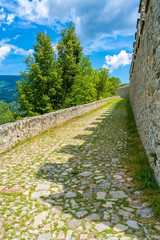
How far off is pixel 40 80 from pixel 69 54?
17.1 ft

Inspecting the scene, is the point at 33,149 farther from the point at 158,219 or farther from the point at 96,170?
the point at 158,219

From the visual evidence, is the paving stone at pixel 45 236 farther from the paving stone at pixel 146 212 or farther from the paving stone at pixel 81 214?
the paving stone at pixel 146 212

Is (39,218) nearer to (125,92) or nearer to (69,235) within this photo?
(69,235)

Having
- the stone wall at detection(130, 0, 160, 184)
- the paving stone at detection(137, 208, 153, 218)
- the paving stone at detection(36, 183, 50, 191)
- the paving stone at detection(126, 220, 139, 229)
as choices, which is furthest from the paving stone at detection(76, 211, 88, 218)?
the stone wall at detection(130, 0, 160, 184)

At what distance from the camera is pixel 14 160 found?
472 centimetres

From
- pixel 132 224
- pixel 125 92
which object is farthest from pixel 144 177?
pixel 125 92

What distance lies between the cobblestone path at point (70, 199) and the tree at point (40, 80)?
15034 mm

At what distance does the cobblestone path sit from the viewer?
202 cm

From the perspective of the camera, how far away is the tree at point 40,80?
1909 cm

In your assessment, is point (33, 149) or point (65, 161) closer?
point (65, 161)

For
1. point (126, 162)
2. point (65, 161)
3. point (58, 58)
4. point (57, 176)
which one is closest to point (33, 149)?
point (65, 161)

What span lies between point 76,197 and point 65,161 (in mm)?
1833

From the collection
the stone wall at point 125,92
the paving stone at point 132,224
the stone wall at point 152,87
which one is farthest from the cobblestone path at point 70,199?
the stone wall at point 125,92

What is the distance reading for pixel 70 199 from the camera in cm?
274
